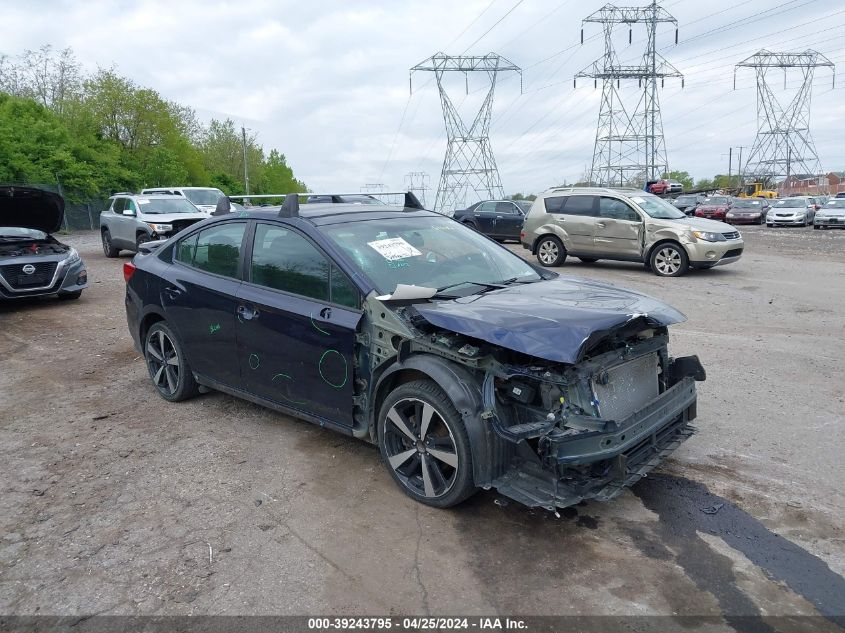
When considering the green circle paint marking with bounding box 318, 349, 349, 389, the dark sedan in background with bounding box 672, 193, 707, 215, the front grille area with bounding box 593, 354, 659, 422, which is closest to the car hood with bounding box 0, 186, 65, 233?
the green circle paint marking with bounding box 318, 349, 349, 389

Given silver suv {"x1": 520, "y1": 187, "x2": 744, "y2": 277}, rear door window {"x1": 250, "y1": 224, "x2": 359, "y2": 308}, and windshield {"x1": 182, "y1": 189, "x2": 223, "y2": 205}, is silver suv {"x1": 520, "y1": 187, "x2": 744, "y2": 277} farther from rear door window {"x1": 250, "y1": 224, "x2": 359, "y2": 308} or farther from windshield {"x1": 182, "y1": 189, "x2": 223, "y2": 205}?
windshield {"x1": 182, "y1": 189, "x2": 223, "y2": 205}

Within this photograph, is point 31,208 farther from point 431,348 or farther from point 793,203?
point 793,203

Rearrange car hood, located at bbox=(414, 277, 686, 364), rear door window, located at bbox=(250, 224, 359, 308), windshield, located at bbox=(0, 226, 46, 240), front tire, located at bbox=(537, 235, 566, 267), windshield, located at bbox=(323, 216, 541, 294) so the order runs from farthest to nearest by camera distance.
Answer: front tire, located at bbox=(537, 235, 566, 267), windshield, located at bbox=(0, 226, 46, 240), windshield, located at bbox=(323, 216, 541, 294), rear door window, located at bbox=(250, 224, 359, 308), car hood, located at bbox=(414, 277, 686, 364)

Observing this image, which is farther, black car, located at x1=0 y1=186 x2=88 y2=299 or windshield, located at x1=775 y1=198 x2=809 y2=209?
windshield, located at x1=775 y1=198 x2=809 y2=209

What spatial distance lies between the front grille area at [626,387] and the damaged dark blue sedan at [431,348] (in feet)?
0.04

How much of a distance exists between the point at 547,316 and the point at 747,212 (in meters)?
35.9

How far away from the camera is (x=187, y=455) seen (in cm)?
447

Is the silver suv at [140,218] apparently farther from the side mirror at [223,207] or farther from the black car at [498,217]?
the side mirror at [223,207]

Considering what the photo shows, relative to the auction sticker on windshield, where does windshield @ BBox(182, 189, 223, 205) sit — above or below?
above

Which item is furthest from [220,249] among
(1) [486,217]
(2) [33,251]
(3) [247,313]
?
(1) [486,217]

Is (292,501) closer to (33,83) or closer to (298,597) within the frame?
(298,597)

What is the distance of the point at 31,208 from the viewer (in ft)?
34.2

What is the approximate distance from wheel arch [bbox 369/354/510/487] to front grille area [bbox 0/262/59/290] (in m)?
8.91

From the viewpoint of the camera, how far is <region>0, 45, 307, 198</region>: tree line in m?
30.0
